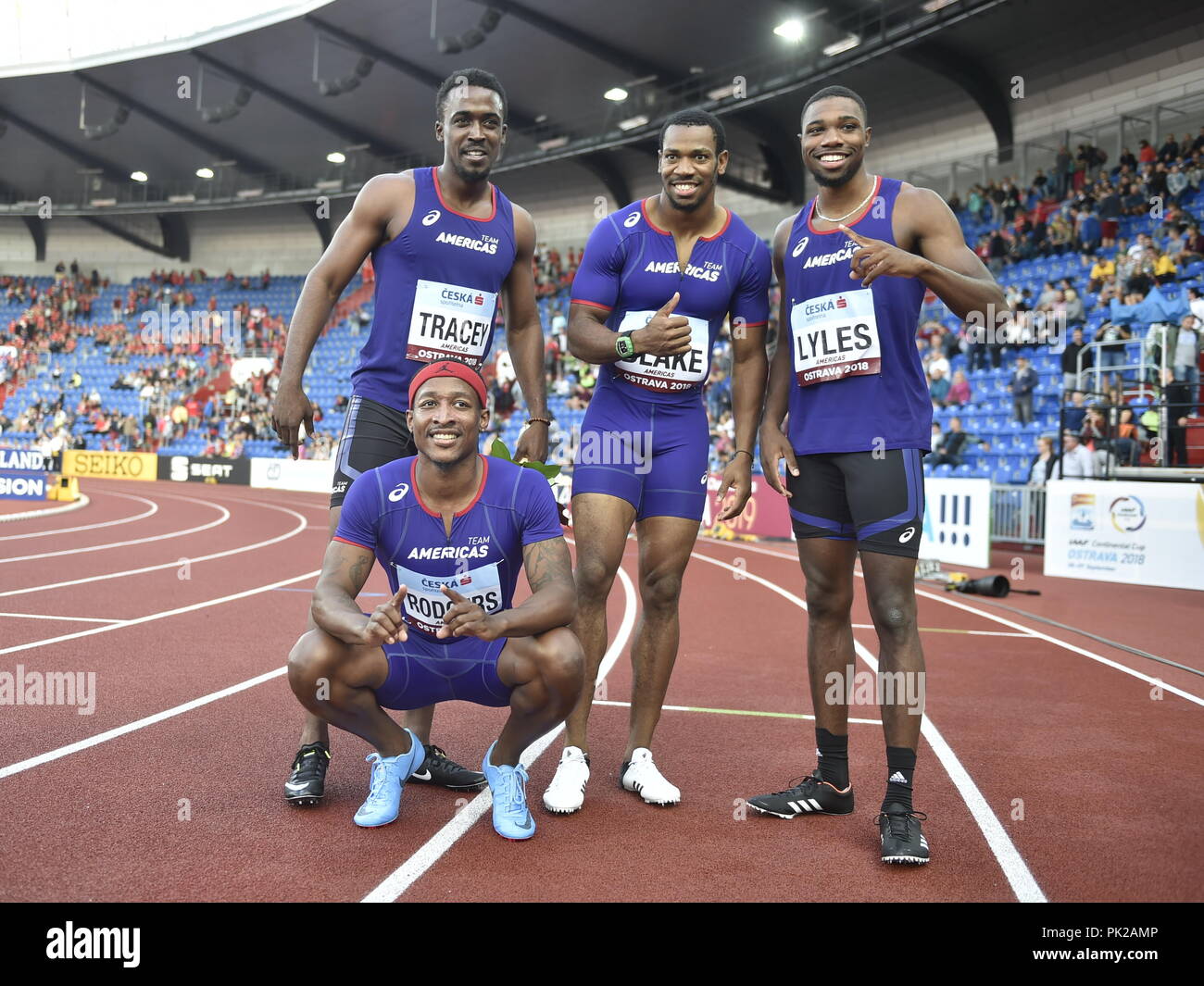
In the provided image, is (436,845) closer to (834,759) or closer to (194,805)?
(194,805)

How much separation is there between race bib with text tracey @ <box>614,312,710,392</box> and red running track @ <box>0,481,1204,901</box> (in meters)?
1.49

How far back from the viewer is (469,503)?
3008mm

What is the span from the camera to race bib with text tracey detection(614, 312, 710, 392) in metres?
3.37

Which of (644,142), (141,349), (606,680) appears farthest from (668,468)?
(141,349)

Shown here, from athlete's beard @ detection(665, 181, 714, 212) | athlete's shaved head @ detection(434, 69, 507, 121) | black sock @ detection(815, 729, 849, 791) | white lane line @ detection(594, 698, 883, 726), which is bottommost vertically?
white lane line @ detection(594, 698, 883, 726)

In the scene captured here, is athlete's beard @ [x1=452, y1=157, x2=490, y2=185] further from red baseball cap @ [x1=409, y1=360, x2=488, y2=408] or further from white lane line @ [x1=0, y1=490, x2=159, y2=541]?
white lane line @ [x1=0, y1=490, x2=159, y2=541]

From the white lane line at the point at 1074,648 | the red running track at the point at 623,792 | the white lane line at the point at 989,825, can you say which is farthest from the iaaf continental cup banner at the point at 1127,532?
the white lane line at the point at 989,825

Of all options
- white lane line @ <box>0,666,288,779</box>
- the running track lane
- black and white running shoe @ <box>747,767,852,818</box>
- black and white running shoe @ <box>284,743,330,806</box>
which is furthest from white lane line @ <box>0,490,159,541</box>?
black and white running shoe @ <box>747,767,852,818</box>

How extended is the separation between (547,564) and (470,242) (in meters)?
1.26

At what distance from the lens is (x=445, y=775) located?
331 cm

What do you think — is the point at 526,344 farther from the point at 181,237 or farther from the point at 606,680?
the point at 181,237

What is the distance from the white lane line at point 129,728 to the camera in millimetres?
3295

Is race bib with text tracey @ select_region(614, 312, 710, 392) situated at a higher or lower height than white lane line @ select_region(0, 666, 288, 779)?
higher

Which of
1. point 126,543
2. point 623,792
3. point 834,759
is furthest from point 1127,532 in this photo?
point 126,543
